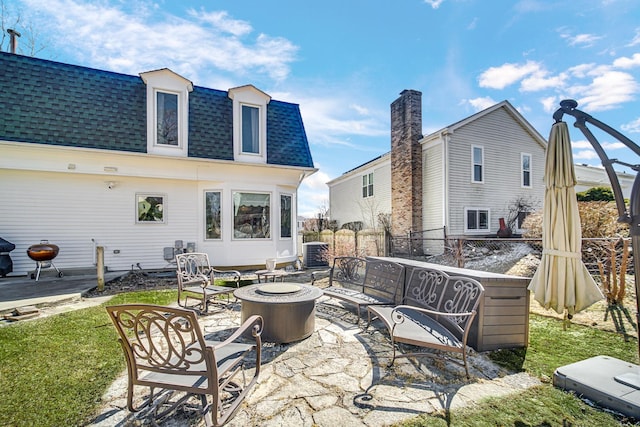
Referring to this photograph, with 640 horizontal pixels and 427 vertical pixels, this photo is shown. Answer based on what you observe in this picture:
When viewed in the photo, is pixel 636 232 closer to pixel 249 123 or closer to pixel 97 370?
pixel 97 370

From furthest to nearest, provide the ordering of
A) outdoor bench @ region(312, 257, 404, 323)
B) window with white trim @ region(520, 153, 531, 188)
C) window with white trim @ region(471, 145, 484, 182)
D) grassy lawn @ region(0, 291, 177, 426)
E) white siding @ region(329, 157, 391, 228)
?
1. white siding @ region(329, 157, 391, 228)
2. window with white trim @ region(520, 153, 531, 188)
3. window with white trim @ region(471, 145, 484, 182)
4. outdoor bench @ region(312, 257, 404, 323)
5. grassy lawn @ region(0, 291, 177, 426)

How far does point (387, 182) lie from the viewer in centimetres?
1697

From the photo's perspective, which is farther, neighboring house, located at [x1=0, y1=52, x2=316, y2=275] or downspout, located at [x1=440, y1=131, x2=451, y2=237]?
downspout, located at [x1=440, y1=131, x2=451, y2=237]

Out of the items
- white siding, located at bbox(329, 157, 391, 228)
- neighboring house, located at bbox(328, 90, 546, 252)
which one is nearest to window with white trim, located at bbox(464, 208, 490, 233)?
neighboring house, located at bbox(328, 90, 546, 252)

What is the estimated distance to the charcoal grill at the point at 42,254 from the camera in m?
8.07

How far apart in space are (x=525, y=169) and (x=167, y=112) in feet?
55.1

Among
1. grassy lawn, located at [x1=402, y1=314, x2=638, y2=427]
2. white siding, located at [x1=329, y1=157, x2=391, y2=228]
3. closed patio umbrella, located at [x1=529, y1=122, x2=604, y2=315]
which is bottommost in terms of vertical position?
grassy lawn, located at [x1=402, y1=314, x2=638, y2=427]

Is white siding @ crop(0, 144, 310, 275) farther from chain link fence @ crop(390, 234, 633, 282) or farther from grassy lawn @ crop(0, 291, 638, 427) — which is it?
chain link fence @ crop(390, 234, 633, 282)

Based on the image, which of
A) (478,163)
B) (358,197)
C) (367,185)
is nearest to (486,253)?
(478,163)

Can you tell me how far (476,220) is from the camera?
14.2m

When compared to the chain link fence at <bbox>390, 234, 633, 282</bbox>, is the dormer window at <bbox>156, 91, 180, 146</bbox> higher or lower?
higher

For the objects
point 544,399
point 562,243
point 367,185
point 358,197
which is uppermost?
point 367,185

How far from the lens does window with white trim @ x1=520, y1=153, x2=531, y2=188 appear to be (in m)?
15.4

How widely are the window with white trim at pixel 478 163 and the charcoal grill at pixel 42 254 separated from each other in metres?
16.2
